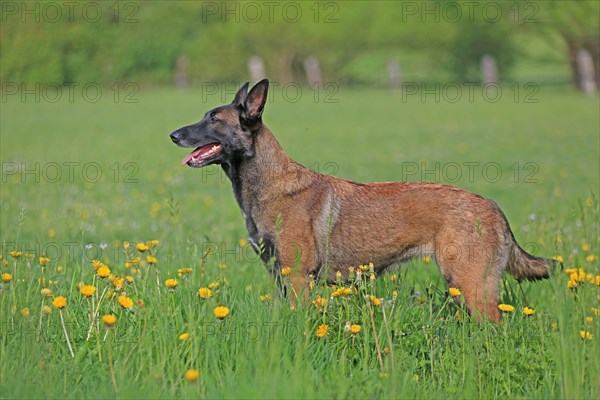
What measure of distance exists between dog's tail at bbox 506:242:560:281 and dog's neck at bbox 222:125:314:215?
1.40 meters

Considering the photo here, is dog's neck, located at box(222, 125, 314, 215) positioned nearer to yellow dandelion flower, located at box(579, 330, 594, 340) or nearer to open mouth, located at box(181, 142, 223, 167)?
open mouth, located at box(181, 142, 223, 167)

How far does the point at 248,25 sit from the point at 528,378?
141 feet

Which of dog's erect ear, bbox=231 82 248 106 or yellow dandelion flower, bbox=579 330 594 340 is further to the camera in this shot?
dog's erect ear, bbox=231 82 248 106

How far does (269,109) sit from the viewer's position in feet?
104

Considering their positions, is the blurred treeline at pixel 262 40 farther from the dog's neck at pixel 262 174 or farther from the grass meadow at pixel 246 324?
the dog's neck at pixel 262 174

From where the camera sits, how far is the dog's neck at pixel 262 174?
538 centimetres

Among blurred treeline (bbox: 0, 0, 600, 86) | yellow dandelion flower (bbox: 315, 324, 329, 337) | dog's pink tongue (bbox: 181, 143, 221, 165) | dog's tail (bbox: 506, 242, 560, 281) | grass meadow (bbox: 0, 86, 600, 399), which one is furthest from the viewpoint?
blurred treeline (bbox: 0, 0, 600, 86)

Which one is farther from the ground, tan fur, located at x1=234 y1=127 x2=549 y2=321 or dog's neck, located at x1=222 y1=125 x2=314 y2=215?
dog's neck, located at x1=222 y1=125 x2=314 y2=215

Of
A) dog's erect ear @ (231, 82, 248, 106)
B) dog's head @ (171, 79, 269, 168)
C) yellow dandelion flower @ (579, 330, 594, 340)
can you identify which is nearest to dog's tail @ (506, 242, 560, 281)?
yellow dandelion flower @ (579, 330, 594, 340)

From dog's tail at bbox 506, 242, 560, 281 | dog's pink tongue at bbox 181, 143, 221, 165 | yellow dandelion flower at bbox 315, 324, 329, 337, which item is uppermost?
A: dog's pink tongue at bbox 181, 143, 221, 165

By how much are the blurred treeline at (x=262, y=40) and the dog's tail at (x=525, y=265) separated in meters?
35.2

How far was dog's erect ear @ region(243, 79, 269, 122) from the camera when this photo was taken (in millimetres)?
5289

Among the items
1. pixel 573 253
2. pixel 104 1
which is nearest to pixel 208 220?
pixel 573 253

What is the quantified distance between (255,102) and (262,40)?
135 ft
